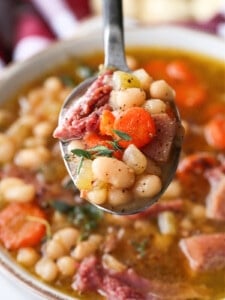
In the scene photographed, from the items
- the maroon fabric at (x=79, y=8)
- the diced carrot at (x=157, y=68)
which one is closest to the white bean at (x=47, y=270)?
the diced carrot at (x=157, y=68)

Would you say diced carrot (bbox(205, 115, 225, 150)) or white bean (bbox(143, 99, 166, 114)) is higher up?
white bean (bbox(143, 99, 166, 114))

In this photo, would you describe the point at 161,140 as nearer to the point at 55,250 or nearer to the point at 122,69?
the point at 122,69

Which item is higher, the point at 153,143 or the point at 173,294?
the point at 153,143

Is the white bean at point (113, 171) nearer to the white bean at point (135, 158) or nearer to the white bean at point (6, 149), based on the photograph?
the white bean at point (135, 158)

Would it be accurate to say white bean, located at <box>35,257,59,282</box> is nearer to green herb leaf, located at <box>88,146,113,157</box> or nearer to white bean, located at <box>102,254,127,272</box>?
white bean, located at <box>102,254,127,272</box>

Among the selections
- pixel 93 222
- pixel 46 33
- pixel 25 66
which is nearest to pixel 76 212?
pixel 93 222

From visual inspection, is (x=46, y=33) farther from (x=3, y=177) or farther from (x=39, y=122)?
(x=3, y=177)

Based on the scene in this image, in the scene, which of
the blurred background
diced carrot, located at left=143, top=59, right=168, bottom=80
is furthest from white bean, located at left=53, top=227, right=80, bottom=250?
the blurred background
